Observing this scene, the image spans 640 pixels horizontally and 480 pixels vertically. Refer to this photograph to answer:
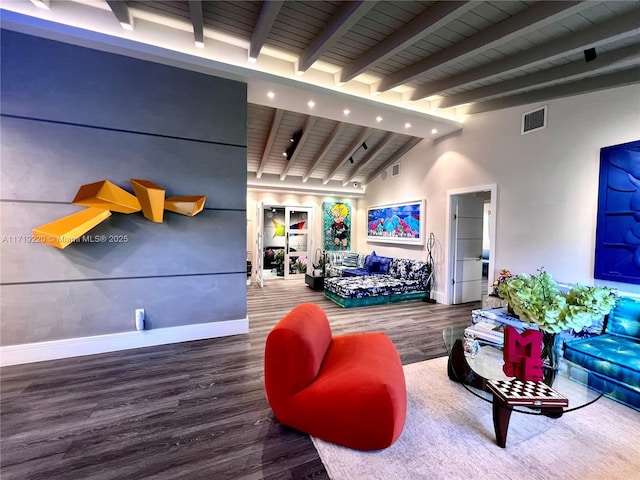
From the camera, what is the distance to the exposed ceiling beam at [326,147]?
17.5ft

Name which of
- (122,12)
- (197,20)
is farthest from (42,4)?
(197,20)

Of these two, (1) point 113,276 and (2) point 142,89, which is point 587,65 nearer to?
(2) point 142,89

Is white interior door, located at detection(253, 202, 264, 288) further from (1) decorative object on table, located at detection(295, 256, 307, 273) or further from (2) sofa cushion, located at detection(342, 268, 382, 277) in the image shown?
(2) sofa cushion, located at detection(342, 268, 382, 277)

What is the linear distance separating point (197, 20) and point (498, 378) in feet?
13.9

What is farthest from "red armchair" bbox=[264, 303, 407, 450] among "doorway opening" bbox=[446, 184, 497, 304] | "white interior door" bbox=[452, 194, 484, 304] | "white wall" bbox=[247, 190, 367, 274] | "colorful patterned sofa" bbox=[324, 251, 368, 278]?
"white wall" bbox=[247, 190, 367, 274]

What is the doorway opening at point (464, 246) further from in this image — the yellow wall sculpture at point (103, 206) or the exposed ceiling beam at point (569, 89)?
the yellow wall sculpture at point (103, 206)

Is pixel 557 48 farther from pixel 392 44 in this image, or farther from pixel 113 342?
pixel 113 342

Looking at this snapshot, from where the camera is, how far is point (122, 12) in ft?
8.53

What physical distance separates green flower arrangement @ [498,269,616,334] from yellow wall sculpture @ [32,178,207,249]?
336 centimetres

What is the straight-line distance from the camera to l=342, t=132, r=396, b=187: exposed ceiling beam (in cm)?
591

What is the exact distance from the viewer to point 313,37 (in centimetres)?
305

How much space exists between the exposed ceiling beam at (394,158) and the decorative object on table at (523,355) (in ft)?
16.6

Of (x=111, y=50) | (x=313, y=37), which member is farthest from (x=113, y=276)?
(x=313, y=37)

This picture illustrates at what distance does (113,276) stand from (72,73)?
2.30m
